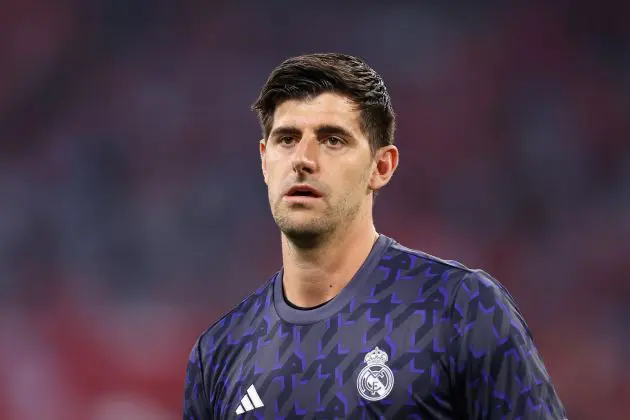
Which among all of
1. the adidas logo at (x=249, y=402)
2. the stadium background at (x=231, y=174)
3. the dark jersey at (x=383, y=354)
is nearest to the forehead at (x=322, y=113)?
the dark jersey at (x=383, y=354)

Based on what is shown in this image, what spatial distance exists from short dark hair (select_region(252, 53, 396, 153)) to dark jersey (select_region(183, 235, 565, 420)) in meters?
0.36

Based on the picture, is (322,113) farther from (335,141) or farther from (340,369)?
(340,369)

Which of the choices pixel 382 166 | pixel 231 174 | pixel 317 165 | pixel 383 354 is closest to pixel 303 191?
pixel 317 165

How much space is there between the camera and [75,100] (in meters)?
7.57

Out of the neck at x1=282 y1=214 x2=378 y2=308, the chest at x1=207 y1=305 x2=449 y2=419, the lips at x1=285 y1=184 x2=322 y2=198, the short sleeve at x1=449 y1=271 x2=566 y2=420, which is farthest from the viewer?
the neck at x1=282 y1=214 x2=378 y2=308

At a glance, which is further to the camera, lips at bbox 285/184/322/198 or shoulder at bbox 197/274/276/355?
shoulder at bbox 197/274/276/355

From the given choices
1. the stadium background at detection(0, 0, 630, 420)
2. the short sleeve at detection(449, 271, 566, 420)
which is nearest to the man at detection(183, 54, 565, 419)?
the short sleeve at detection(449, 271, 566, 420)

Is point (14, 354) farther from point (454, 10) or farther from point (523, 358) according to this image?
point (523, 358)

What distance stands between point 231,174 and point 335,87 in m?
4.62

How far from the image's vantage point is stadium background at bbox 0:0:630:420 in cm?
692

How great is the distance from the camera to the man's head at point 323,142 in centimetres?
273

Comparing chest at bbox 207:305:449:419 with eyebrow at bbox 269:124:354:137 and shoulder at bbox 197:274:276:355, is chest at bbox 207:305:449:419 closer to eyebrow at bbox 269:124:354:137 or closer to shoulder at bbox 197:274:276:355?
shoulder at bbox 197:274:276:355

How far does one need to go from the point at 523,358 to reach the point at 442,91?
5.06m

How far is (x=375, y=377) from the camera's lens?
8.59ft
